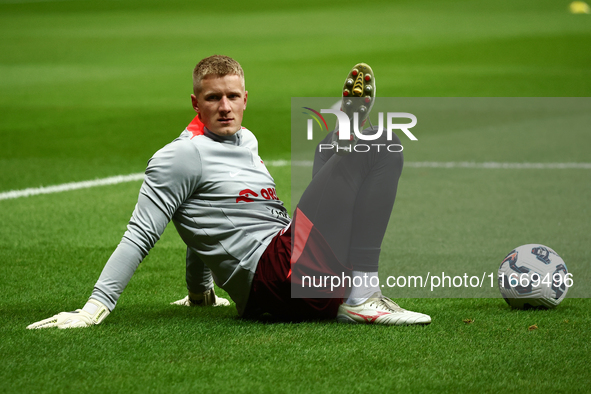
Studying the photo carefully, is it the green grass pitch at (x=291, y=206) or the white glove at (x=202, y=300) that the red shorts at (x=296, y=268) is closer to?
the green grass pitch at (x=291, y=206)

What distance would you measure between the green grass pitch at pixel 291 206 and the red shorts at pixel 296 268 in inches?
5.2

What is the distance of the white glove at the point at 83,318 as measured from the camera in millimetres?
3391

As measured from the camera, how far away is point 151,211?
3.38m

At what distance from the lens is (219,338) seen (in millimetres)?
3355

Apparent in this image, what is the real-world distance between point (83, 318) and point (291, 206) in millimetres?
3958

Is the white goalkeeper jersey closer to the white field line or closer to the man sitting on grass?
the man sitting on grass

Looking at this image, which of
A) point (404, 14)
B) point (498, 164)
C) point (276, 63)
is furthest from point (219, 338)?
point (404, 14)

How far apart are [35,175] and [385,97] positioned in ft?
28.0

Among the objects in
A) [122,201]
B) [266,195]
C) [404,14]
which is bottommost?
[122,201]

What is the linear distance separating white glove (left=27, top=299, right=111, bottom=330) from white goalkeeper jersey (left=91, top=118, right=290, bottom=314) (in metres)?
0.04

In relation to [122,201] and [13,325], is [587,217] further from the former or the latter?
[13,325]

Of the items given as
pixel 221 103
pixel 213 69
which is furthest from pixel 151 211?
pixel 213 69

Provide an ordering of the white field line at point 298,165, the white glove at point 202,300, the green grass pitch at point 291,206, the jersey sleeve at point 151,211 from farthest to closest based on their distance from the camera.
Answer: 1. the white field line at point 298,165
2. the white glove at point 202,300
3. the jersey sleeve at point 151,211
4. the green grass pitch at point 291,206

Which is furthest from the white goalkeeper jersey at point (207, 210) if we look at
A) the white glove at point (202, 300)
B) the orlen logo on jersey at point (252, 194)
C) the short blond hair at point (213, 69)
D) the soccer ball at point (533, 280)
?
the soccer ball at point (533, 280)
